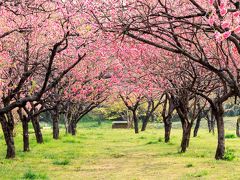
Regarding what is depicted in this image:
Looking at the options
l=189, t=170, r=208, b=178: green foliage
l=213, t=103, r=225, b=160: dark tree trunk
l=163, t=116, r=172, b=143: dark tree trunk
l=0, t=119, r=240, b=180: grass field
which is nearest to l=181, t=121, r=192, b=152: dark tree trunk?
l=0, t=119, r=240, b=180: grass field

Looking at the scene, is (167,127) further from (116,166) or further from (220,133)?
(116,166)

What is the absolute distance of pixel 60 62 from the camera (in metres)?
26.2

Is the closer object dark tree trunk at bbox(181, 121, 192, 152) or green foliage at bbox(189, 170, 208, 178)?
green foliage at bbox(189, 170, 208, 178)

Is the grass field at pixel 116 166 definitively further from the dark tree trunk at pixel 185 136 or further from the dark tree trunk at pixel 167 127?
the dark tree trunk at pixel 167 127

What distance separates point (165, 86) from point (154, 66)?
57.3 inches

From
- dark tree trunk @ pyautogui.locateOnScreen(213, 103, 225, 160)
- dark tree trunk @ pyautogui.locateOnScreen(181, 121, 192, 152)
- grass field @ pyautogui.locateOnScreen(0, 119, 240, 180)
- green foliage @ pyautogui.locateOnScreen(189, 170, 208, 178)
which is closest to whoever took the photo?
green foliage @ pyautogui.locateOnScreen(189, 170, 208, 178)

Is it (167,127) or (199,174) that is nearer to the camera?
(199,174)

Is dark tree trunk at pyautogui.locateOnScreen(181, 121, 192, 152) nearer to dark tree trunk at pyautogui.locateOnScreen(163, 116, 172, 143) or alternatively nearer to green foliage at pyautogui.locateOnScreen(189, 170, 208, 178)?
dark tree trunk at pyautogui.locateOnScreen(163, 116, 172, 143)

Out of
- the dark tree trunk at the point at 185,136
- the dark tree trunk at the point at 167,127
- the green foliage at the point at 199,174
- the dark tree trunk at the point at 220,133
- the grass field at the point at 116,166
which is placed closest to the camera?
the green foliage at the point at 199,174

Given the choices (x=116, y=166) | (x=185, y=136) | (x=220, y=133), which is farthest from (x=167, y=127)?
(x=116, y=166)

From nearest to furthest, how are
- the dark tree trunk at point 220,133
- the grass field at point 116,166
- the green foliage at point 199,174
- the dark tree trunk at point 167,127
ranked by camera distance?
the green foliage at point 199,174 → the grass field at point 116,166 → the dark tree trunk at point 220,133 → the dark tree trunk at point 167,127

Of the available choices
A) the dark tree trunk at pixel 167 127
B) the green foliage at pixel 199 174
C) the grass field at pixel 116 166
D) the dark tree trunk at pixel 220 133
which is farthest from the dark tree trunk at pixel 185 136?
the green foliage at pixel 199 174

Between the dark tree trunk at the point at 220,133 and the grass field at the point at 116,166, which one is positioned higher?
the dark tree trunk at the point at 220,133

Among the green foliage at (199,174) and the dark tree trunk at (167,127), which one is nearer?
the green foliage at (199,174)
